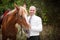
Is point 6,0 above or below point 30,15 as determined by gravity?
above

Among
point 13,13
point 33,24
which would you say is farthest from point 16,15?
point 33,24

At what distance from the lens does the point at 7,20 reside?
3561mm

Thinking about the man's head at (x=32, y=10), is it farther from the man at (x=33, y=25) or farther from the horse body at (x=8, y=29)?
the horse body at (x=8, y=29)

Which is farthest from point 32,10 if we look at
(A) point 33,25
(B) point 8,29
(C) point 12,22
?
(B) point 8,29

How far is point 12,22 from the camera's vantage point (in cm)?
353

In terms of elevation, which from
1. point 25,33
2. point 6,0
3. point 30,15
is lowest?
point 25,33

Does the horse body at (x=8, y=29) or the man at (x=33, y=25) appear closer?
the man at (x=33, y=25)

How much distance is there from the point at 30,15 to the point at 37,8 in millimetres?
349

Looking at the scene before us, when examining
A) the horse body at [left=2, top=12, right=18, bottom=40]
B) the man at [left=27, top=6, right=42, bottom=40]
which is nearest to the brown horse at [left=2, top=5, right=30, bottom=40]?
the horse body at [left=2, top=12, right=18, bottom=40]

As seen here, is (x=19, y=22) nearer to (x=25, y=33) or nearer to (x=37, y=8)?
(x=25, y=33)

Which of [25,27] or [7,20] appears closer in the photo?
[25,27]

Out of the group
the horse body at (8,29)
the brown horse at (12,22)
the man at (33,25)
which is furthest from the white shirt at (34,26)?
the horse body at (8,29)

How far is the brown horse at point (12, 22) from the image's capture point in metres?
3.35

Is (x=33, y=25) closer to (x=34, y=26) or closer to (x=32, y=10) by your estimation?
(x=34, y=26)
